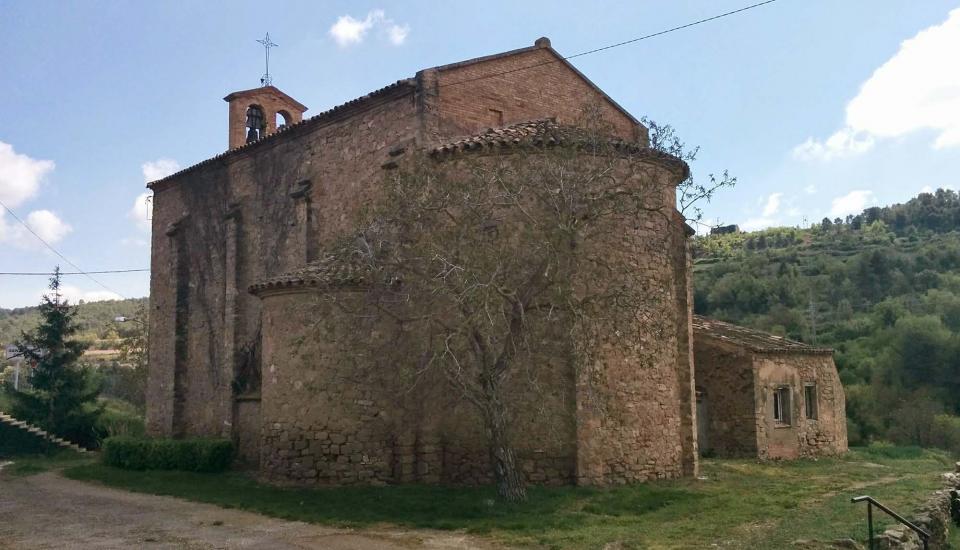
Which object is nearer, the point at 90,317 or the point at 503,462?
the point at 503,462

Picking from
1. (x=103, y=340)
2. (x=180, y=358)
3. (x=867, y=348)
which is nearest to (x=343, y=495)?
(x=180, y=358)

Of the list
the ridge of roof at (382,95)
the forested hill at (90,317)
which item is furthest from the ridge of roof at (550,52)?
the forested hill at (90,317)

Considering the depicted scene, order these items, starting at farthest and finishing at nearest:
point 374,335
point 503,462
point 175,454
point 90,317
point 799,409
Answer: point 90,317 → point 799,409 → point 175,454 → point 374,335 → point 503,462

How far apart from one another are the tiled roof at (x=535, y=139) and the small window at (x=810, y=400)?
999 cm

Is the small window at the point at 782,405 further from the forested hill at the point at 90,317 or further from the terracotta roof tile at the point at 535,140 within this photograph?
the forested hill at the point at 90,317

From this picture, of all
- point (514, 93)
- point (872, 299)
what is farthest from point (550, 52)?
point (872, 299)

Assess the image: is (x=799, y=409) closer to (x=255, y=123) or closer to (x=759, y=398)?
(x=759, y=398)

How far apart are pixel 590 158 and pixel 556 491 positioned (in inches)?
235

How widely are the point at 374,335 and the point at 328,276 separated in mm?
1533

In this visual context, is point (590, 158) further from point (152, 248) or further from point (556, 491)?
point (152, 248)

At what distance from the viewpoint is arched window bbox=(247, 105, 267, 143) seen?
2555 cm

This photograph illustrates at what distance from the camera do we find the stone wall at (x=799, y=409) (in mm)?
20422

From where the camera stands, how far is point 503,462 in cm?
1253

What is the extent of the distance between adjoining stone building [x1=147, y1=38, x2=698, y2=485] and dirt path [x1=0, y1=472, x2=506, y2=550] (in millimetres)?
2479
